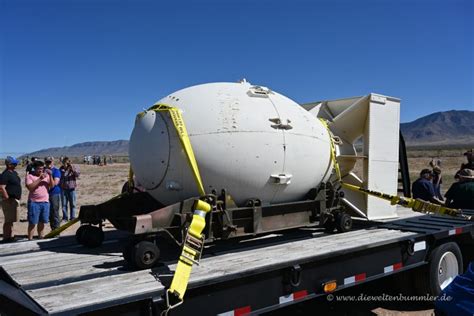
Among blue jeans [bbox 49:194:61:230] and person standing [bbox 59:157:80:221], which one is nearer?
blue jeans [bbox 49:194:61:230]

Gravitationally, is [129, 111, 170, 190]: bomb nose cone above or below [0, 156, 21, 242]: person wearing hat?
above

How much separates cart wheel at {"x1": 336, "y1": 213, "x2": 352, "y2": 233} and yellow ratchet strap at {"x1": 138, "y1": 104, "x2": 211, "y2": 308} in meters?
2.15

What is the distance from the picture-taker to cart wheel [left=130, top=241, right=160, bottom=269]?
A: 4039 millimetres

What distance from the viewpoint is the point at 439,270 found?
6.20m

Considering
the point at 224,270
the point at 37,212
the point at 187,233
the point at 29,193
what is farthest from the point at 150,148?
the point at 29,193

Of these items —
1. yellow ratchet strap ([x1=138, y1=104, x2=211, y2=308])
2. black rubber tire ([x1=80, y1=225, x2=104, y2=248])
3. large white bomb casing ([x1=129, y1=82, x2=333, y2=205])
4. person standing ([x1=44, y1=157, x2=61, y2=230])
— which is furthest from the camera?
person standing ([x1=44, y1=157, x2=61, y2=230])

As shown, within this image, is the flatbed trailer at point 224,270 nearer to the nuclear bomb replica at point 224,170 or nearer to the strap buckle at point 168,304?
the strap buckle at point 168,304

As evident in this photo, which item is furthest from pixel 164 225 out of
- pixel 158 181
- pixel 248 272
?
pixel 248 272

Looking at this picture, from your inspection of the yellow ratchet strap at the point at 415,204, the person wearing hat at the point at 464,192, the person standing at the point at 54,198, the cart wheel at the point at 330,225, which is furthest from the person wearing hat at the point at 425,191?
the person standing at the point at 54,198

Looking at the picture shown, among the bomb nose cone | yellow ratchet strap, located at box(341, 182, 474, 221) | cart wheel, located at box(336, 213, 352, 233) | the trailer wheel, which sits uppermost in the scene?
the bomb nose cone

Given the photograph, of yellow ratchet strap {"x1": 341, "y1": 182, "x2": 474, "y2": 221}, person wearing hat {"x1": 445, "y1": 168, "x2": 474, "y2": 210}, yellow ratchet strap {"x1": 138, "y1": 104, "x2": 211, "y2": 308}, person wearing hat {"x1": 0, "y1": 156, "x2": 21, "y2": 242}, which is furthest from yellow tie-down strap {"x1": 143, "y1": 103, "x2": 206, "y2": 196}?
person wearing hat {"x1": 0, "y1": 156, "x2": 21, "y2": 242}

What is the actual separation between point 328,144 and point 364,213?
166 cm

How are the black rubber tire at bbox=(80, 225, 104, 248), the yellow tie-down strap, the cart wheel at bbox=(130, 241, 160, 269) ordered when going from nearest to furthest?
the cart wheel at bbox=(130, 241, 160, 269)
the yellow tie-down strap
the black rubber tire at bbox=(80, 225, 104, 248)

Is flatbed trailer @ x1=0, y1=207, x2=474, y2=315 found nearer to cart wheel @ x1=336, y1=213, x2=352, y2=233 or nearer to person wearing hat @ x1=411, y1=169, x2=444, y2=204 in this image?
cart wheel @ x1=336, y1=213, x2=352, y2=233
